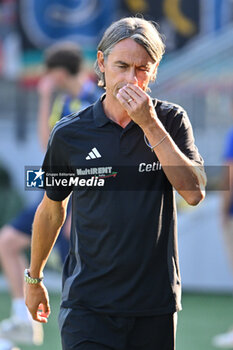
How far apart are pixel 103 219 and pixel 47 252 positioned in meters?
0.35

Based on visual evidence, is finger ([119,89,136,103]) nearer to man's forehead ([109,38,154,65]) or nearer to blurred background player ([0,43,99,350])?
man's forehead ([109,38,154,65])

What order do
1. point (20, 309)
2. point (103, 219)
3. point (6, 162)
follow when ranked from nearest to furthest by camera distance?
1. point (103, 219)
2. point (20, 309)
3. point (6, 162)

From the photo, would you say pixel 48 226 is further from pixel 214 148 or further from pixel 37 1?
pixel 37 1

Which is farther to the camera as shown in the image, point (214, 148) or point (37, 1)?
point (37, 1)

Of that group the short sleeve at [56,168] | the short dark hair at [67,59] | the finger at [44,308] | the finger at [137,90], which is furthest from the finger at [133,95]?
the short dark hair at [67,59]

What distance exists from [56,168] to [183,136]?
0.54 metres

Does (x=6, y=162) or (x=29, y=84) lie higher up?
(x=29, y=84)

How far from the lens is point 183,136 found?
322 centimetres

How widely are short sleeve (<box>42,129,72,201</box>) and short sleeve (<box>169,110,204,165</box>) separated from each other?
0.44 m

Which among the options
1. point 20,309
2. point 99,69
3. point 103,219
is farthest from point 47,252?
point 20,309

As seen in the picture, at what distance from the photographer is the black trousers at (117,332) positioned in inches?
125

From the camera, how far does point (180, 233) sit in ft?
29.7

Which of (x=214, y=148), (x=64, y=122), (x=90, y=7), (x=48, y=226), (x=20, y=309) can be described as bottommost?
(x=20, y=309)

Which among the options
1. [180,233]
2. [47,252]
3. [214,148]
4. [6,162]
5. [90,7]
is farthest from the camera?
[6,162]
